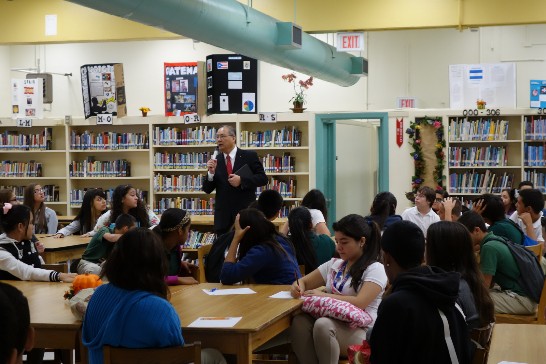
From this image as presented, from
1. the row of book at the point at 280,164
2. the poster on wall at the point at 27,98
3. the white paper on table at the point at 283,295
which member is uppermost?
the poster on wall at the point at 27,98

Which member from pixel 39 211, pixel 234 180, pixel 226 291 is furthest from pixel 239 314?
pixel 39 211

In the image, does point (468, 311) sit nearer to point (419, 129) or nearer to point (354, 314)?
point (354, 314)

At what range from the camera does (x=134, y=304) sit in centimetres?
341

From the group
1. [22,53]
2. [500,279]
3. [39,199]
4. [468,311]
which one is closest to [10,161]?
[22,53]

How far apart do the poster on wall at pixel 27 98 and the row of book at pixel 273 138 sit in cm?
325

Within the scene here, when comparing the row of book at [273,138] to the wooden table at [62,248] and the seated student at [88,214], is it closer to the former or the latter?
the seated student at [88,214]

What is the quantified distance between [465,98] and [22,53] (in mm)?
8379

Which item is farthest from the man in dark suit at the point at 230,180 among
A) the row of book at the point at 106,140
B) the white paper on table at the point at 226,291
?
the row of book at the point at 106,140

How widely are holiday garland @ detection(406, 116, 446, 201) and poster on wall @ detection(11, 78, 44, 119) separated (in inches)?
221

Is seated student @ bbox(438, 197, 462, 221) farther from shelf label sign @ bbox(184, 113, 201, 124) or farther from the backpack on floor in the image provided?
shelf label sign @ bbox(184, 113, 201, 124)

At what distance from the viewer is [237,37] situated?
7.67 meters

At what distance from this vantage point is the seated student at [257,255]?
16.5 ft

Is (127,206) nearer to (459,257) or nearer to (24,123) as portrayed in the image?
(459,257)

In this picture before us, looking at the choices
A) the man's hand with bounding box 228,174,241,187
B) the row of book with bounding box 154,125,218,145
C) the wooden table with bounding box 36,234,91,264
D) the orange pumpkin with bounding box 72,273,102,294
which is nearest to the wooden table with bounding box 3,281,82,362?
the orange pumpkin with bounding box 72,273,102,294
